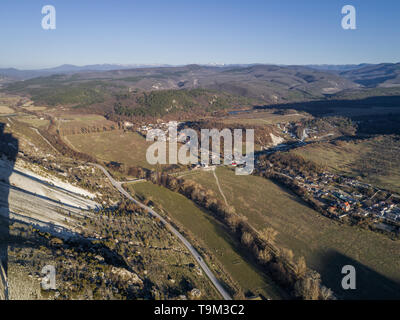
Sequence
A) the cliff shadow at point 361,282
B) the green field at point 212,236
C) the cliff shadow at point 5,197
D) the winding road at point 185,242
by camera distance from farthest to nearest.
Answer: the green field at point 212,236
the winding road at point 185,242
the cliff shadow at point 361,282
the cliff shadow at point 5,197

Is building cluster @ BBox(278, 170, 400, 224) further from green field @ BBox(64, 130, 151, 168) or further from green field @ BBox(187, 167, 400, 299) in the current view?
green field @ BBox(64, 130, 151, 168)

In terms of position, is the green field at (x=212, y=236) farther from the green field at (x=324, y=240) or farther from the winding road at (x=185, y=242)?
the green field at (x=324, y=240)

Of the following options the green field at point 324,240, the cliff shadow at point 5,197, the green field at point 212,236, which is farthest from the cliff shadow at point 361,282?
the cliff shadow at point 5,197

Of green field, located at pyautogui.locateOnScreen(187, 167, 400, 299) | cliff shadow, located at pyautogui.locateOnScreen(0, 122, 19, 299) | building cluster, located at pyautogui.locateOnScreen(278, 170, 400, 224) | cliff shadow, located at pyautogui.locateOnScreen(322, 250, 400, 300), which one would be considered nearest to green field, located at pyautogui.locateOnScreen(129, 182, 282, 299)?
green field, located at pyautogui.locateOnScreen(187, 167, 400, 299)

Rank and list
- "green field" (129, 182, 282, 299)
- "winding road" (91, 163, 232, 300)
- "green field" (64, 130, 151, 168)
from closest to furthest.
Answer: "winding road" (91, 163, 232, 300) → "green field" (129, 182, 282, 299) → "green field" (64, 130, 151, 168)

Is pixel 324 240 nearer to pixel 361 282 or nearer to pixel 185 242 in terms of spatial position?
pixel 361 282

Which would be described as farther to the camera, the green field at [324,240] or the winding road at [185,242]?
the green field at [324,240]
